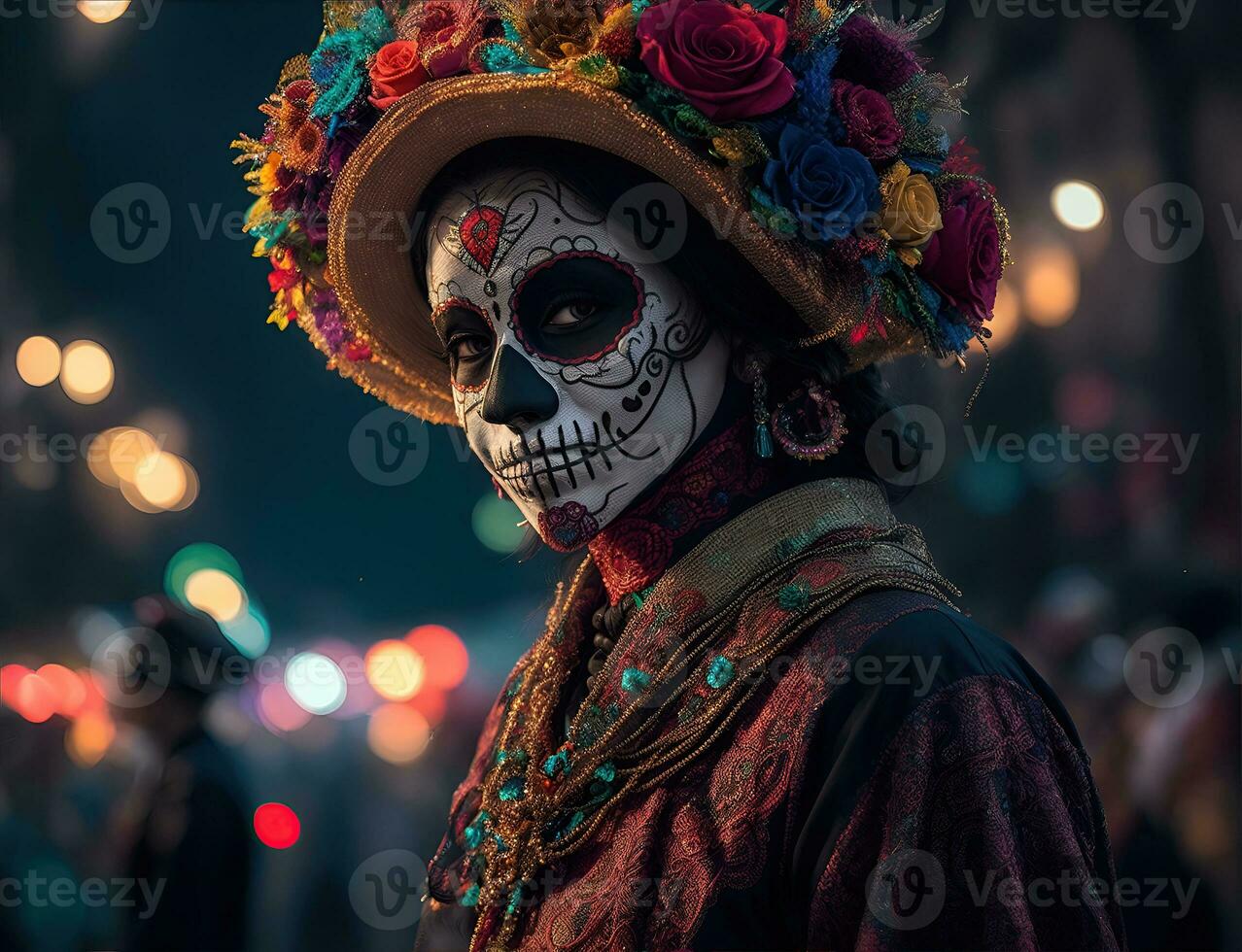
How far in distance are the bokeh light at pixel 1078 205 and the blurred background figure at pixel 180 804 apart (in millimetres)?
3768

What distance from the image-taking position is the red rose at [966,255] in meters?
2.23

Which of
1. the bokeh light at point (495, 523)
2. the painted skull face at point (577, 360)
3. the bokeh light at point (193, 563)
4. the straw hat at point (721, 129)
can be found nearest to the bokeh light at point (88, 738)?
the bokeh light at point (193, 563)

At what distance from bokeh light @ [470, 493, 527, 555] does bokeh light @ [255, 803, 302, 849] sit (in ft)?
5.32

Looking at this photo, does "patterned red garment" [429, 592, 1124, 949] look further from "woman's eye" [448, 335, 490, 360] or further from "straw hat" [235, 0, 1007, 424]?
"woman's eye" [448, 335, 490, 360]

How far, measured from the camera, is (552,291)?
221cm

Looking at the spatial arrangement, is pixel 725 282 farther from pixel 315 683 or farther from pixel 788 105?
pixel 315 683

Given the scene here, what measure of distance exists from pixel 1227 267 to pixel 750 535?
311cm

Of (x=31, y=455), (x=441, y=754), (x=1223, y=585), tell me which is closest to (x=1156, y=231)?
(x=1223, y=585)

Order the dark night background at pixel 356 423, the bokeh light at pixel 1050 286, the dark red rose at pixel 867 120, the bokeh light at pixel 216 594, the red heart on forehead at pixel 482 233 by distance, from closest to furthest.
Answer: the dark red rose at pixel 867 120, the red heart on forehead at pixel 482 233, the dark night background at pixel 356 423, the bokeh light at pixel 216 594, the bokeh light at pixel 1050 286

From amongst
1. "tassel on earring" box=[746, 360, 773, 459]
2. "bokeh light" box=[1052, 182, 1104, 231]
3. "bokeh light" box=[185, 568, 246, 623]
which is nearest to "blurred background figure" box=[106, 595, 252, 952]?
"bokeh light" box=[185, 568, 246, 623]

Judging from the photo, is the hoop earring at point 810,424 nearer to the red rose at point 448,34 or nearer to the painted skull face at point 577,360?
the painted skull face at point 577,360

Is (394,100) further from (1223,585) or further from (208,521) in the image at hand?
(208,521)

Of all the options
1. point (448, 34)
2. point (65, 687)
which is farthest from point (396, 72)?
point (65, 687)

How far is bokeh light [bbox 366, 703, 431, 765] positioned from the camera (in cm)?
598
